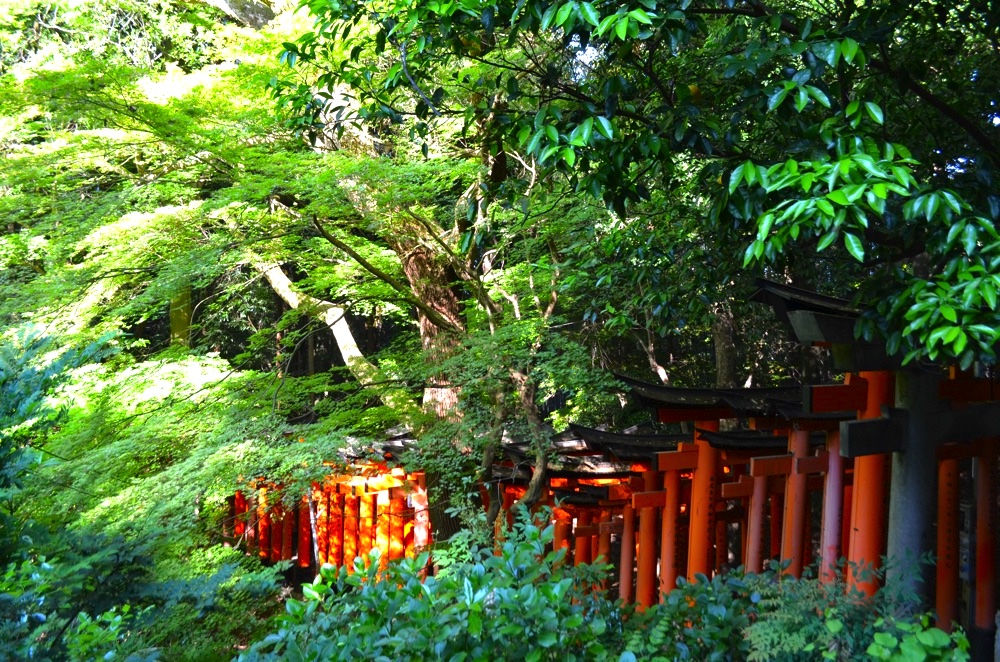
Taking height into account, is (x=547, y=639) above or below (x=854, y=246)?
below

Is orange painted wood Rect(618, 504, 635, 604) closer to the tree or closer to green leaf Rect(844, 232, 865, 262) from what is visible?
the tree

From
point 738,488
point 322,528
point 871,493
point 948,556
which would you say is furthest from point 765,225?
point 322,528

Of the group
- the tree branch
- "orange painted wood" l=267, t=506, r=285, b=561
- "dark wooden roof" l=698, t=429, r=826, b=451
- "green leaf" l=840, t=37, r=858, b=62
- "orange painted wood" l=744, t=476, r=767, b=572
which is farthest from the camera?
"orange painted wood" l=267, t=506, r=285, b=561

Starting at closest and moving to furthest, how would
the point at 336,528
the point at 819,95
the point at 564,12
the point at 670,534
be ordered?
the point at 819,95 → the point at 564,12 → the point at 670,534 → the point at 336,528

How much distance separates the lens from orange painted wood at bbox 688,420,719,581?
19.9ft

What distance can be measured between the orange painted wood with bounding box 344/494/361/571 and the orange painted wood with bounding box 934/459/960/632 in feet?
22.5

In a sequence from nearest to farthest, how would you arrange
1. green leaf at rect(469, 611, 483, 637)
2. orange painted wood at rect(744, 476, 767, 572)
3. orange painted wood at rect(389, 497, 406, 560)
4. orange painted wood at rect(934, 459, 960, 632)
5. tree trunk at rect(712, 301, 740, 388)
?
green leaf at rect(469, 611, 483, 637) < orange painted wood at rect(934, 459, 960, 632) < orange painted wood at rect(744, 476, 767, 572) < tree trunk at rect(712, 301, 740, 388) < orange painted wood at rect(389, 497, 406, 560)

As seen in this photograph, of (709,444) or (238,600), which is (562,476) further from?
(238,600)

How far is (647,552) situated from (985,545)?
8.11 ft

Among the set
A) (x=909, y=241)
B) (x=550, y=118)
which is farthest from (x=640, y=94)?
(x=909, y=241)

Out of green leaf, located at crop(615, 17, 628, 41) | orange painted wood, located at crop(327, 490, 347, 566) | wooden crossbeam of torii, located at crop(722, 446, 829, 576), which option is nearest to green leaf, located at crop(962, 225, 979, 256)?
green leaf, located at crop(615, 17, 628, 41)

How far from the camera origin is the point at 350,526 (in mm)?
10375

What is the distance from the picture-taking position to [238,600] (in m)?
6.77

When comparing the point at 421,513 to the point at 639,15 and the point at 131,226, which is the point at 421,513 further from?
the point at 639,15
